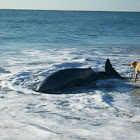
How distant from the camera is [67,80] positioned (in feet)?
25.5

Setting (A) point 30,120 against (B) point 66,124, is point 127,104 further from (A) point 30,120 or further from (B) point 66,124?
(A) point 30,120

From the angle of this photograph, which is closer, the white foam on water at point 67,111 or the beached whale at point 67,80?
the white foam on water at point 67,111

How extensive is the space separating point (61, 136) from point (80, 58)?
8.82 metres

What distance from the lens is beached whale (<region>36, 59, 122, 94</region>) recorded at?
7.39 m

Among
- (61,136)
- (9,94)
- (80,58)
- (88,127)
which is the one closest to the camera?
(61,136)

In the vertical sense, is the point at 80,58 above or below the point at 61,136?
above

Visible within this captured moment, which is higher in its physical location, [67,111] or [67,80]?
[67,80]

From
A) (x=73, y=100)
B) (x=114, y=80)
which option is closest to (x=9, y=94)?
(x=73, y=100)

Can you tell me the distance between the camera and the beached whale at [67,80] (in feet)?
24.2

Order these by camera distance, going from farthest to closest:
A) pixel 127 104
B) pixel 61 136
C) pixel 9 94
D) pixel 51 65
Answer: pixel 51 65
pixel 9 94
pixel 127 104
pixel 61 136

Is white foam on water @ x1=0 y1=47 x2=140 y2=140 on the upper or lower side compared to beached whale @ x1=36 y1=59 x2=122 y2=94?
lower

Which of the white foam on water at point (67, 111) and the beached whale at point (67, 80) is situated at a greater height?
the beached whale at point (67, 80)

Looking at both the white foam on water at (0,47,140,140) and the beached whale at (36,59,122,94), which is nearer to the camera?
the white foam on water at (0,47,140,140)

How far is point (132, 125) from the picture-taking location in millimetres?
4992
